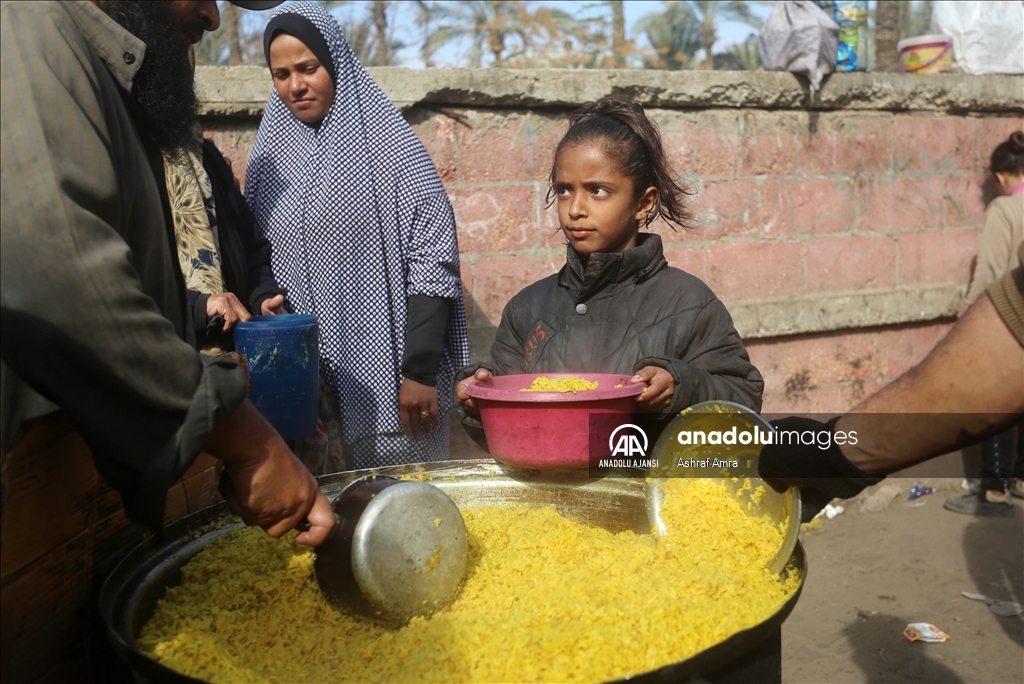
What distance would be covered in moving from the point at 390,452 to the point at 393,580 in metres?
1.88

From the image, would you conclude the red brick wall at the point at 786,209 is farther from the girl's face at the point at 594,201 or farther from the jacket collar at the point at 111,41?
the jacket collar at the point at 111,41

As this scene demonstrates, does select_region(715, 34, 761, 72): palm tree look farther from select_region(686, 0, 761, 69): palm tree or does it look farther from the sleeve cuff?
the sleeve cuff

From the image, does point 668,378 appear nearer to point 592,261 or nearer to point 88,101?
point 592,261

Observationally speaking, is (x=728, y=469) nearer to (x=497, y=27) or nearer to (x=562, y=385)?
(x=562, y=385)

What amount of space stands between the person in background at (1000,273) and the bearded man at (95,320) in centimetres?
529

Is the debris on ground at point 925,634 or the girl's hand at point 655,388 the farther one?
the debris on ground at point 925,634

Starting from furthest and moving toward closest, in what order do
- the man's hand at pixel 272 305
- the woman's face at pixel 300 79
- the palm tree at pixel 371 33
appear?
1. the palm tree at pixel 371 33
2. the woman's face at pixel 300 79
3. the man's hand at pixel 272 305

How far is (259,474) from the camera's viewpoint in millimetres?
1500

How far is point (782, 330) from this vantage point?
5.21m

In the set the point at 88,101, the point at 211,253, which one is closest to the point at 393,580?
the point at 88,101

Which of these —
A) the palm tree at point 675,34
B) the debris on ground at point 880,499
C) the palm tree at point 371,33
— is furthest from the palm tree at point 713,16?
the debris on ground at point 880,499

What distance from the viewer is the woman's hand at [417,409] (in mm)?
3465

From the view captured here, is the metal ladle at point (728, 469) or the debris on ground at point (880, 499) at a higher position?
the metal ladle at point (728, 469)

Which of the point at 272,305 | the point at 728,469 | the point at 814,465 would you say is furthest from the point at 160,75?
the point at 814,465
